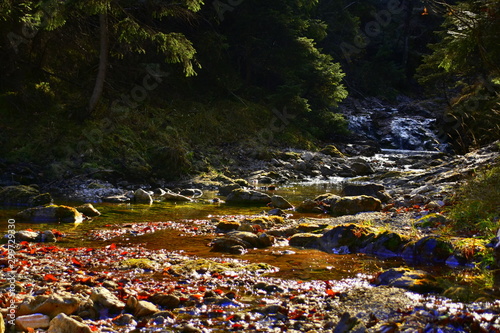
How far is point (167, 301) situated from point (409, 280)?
2.21 meters

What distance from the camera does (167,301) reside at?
11.9 feet

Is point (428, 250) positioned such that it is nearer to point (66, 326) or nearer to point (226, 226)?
point (226, 226)

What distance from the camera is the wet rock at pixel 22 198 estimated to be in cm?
943

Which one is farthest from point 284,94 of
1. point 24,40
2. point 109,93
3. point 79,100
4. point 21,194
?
point 21,194

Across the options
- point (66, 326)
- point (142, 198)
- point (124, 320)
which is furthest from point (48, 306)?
point (142, 198)

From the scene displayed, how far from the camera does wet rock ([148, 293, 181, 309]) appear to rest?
363cm

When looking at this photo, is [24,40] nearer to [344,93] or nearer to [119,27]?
[119,27]

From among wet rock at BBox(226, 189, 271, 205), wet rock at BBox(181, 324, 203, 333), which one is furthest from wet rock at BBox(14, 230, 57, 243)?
wet rock at BBox(226, 189, 271, 205)

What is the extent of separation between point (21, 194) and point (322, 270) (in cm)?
765

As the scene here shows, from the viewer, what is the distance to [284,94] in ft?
65.0

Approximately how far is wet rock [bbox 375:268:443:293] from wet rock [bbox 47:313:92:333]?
8.89 feet

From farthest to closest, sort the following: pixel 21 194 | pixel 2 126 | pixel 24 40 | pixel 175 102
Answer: pixel 175 102 < pixel 24 40 < pixel 2 126 < pixel 21 194

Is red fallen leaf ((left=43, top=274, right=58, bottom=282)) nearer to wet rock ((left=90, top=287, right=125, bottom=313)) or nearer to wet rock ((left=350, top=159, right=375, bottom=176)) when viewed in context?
wet rock ((left=90, top=287, right=125, bottom=313))

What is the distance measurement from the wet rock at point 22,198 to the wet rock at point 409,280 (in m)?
7.77
